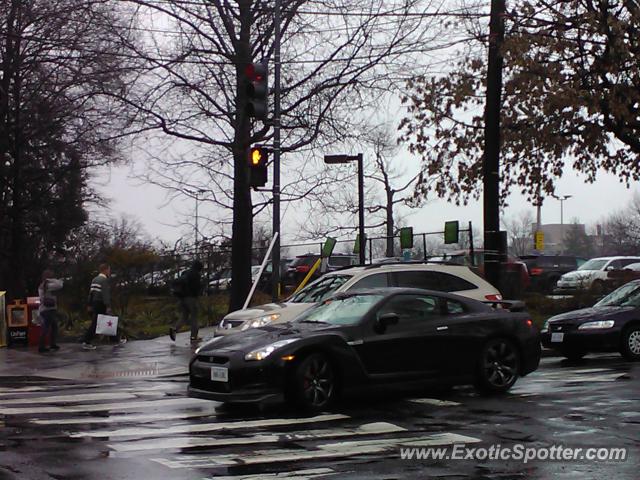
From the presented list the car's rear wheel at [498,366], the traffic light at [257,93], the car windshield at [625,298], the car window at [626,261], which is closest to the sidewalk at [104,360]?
the traffic light at [257,93]

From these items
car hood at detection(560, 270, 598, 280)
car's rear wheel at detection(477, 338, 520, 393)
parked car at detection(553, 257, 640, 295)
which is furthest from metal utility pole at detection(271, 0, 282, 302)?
car hood at detection(560, 270, 598, 280)

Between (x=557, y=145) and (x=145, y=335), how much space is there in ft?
37.0

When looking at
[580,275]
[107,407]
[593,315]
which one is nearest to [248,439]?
[107,407]

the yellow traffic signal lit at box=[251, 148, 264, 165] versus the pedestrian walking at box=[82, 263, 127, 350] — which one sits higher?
the yellow traffic signal lit at box=[251, 148, 264, 165]

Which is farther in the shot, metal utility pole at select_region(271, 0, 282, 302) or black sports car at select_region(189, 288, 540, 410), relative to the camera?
metal utility pole at select_region(271, 0, 282, 302)

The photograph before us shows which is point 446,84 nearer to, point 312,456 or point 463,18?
point 463,18

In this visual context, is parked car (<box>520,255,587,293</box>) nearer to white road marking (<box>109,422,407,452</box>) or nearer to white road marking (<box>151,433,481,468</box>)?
white road marking (<box>109,422,407,452</box>)

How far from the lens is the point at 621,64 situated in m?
20.3

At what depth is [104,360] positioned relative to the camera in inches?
692

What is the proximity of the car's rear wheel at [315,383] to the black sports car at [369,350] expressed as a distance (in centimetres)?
1

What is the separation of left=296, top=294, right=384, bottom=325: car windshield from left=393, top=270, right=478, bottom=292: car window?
9.77ft

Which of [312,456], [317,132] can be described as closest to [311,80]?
[317,132]

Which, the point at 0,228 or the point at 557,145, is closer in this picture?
the point at 557,145

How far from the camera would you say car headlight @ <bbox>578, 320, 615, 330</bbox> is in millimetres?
15688
